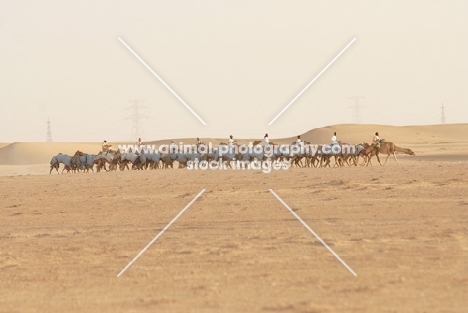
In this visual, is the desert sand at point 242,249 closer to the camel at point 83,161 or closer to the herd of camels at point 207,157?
the herd of camels at point 207,157

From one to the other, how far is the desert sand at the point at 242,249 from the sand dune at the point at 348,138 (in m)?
68.1

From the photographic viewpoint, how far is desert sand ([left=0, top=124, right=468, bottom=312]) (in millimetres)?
8539

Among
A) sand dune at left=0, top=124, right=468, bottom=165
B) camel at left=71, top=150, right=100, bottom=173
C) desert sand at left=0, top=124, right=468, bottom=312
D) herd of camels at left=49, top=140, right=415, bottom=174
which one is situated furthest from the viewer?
sand dune at left=0, top=124, right=468, bottom=165

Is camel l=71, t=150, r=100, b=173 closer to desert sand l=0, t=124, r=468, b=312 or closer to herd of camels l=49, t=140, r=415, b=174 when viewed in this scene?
herd of camels l=49, t=140, r=415, b=174

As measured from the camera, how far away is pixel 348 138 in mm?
96625

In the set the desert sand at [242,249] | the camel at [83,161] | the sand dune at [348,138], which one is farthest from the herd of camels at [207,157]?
the sand dune at [348,138]

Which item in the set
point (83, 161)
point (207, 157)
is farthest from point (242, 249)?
point (83, 161)

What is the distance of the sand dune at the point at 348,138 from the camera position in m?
89.9

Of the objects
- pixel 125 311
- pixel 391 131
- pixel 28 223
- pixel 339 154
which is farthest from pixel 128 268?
pixel 391 131

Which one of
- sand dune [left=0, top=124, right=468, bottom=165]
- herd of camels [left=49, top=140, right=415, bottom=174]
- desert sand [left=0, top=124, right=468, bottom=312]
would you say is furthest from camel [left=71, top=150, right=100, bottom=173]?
sand dune [left=0, top=124, right=468, bottom=165]

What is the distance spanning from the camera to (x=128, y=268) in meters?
10.5

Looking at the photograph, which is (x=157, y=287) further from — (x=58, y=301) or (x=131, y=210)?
(x=131, y=210)

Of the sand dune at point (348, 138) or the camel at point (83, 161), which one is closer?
the camel at point (83, 161)

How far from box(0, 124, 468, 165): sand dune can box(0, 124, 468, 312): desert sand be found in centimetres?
6809
